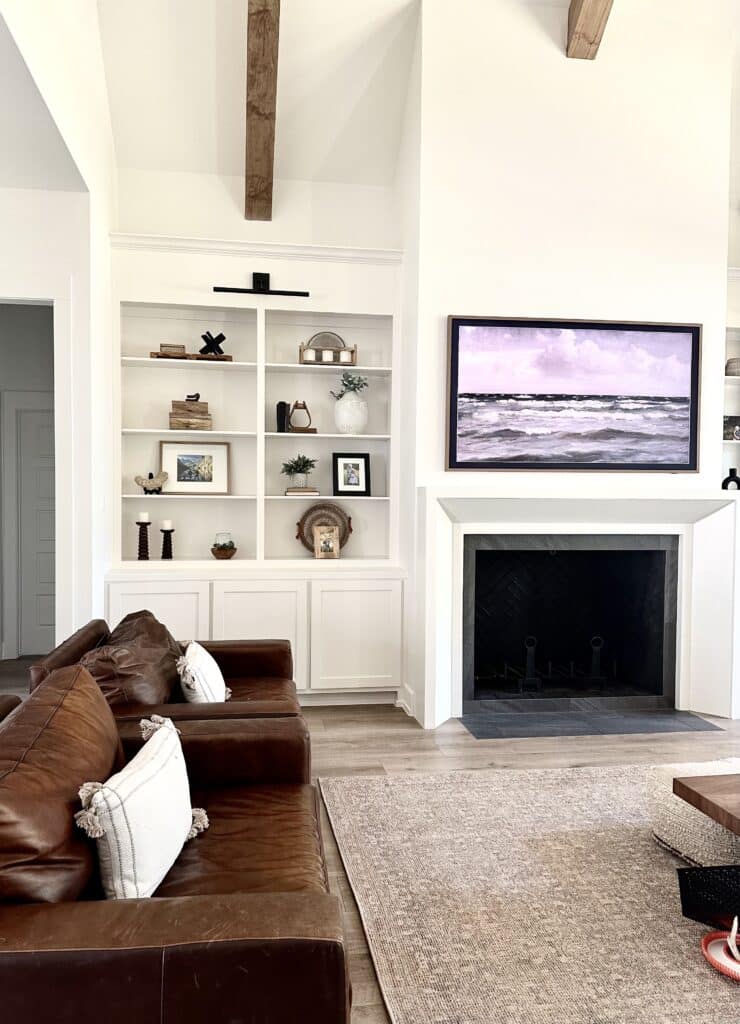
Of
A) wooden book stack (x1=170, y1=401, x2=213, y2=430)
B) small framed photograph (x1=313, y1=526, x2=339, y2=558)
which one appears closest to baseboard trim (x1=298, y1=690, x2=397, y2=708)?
small framed photograph (x1=313, y1=526, x2=339, y2=558)

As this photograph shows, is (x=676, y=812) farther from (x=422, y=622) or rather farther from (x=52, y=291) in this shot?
(x=52, y=291)

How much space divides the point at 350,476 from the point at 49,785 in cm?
368

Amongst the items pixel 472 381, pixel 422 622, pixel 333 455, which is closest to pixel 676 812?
pixel 422 622

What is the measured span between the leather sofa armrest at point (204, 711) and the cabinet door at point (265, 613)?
1.92 metres

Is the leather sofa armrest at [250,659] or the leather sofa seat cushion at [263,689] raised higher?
the leather sofa armrest at [250,659]

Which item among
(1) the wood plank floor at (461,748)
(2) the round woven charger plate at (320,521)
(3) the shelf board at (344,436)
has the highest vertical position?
(3) the shelf board at (344,436)

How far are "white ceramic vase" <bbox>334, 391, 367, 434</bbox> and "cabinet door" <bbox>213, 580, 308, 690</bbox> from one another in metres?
1.04

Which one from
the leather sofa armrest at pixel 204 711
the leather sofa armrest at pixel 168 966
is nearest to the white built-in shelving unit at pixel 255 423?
the leather sofa armrest at pixel 204 711

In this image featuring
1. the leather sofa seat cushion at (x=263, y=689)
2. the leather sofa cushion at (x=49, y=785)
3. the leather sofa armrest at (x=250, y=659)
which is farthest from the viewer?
the leather sofa armrest at (x=250, y=659)

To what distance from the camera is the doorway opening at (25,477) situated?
19.2 feet

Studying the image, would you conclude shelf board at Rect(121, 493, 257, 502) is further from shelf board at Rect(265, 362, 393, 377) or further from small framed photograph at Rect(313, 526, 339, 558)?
shelf board at Rect(265, 362, 393, 377)

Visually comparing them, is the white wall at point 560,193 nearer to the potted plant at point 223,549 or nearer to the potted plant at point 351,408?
the potted plant at point 351,408

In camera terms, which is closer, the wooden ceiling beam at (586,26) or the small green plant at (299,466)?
the wooden ceiling beam at (586,26)

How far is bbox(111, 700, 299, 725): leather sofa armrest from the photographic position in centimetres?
253
